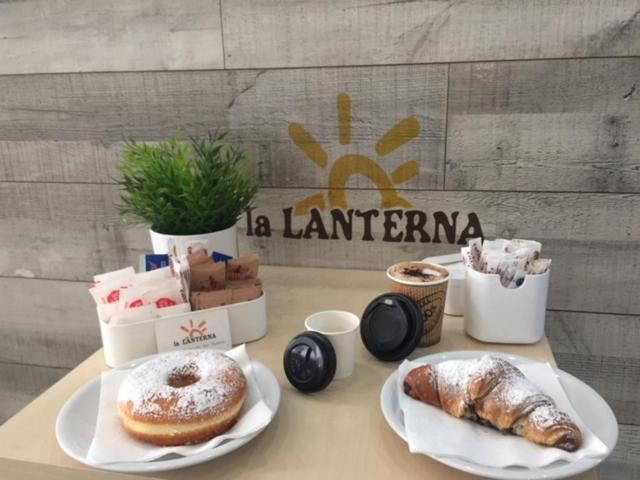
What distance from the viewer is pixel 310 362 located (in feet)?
2.45

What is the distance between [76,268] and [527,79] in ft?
3.97

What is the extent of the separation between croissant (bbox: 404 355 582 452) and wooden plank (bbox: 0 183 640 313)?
53 cm

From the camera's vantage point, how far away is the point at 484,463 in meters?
0.59

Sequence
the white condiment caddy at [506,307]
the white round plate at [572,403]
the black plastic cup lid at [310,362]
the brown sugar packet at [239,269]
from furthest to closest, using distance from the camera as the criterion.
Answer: the brown sugar packet at [239,269] → the white condiment caddy at [506,307] → the black plastic cup lid at [310,362] → the white round plate at [572,403]

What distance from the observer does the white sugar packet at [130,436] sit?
622 millimetres

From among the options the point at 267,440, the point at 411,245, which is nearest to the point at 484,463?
the point at 267,440

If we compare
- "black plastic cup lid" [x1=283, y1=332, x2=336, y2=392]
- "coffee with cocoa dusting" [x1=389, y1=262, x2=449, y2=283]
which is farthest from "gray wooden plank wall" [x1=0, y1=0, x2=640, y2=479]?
"black plastic cup lid" [x1=283, y1=332, x2=336, y2=392]

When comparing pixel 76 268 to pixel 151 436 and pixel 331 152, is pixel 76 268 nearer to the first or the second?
pixel 331 152

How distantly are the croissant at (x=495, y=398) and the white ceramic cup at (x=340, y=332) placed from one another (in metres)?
0.11

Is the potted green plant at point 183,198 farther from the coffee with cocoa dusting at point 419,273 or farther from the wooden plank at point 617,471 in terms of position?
the wooden plank at point 617,471

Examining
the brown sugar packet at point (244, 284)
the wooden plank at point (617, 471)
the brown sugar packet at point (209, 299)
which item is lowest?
the wooden plank at point (617, 471)

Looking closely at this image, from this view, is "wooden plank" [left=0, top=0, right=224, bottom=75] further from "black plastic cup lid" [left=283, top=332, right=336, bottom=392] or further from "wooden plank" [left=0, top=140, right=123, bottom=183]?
"black plastic cup lid" [left=283, top=332, right=336, bottom=392]

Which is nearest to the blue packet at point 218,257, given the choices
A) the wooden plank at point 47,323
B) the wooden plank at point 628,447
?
the wooden plank at point 47,323

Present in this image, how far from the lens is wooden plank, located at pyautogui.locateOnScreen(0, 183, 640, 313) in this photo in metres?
1.13
